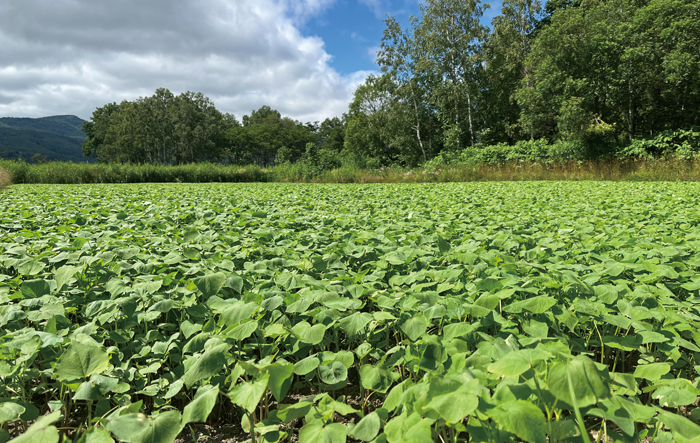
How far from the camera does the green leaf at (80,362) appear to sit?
93 cm

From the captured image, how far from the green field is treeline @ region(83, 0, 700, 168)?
16.0m

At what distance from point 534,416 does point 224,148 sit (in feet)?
206

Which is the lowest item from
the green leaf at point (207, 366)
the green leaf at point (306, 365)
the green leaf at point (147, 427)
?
the green leaf at point (306, 365)

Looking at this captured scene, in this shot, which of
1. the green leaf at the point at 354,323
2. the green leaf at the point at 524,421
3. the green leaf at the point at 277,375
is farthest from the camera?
the green leaf at the point at 354,323

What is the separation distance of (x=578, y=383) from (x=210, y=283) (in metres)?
1.30

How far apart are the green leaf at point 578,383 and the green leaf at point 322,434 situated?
0.47 meters

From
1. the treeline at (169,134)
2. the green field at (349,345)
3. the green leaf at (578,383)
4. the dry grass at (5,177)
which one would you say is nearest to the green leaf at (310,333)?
the green field at (349,345)

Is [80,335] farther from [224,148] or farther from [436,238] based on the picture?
[224,148]

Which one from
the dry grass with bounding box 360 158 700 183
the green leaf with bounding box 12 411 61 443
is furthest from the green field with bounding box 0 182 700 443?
the dry grass with bounding box 360 158 700 183

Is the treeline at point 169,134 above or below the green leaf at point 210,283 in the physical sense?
above

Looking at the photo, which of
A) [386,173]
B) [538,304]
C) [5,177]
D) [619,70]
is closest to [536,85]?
[619,70]

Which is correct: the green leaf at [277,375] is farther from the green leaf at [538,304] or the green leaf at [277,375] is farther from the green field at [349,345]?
the green leaf at [538,304]

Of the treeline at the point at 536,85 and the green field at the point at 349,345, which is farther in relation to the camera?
A: the treeline at the point at 536,85

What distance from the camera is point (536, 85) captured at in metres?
16.5
